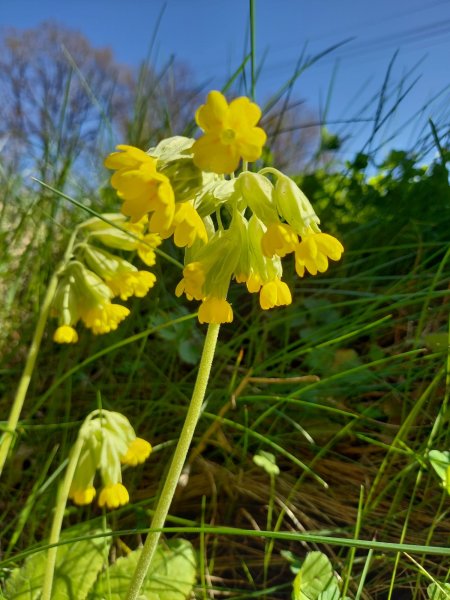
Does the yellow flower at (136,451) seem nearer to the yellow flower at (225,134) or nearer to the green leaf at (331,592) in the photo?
the green leaf at (331,592)

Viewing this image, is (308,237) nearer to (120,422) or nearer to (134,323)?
(120,422)

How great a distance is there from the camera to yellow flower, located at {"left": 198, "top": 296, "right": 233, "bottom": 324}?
3.03 ft

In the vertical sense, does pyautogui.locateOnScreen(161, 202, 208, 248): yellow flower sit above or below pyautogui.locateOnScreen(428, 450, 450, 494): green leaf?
above

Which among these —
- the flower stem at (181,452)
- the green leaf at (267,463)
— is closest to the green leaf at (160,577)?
the green leaf at (267,463)

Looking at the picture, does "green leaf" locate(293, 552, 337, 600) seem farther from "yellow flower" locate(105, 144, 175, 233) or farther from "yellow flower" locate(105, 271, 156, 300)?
"yellow flower" locate(105, 271, 156, 300)

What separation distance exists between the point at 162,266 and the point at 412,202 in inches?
36.1

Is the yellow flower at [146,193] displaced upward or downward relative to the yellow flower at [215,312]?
upward

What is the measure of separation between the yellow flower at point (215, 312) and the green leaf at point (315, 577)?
0.52m

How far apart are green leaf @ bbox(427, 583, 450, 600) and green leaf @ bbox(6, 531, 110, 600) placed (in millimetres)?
710

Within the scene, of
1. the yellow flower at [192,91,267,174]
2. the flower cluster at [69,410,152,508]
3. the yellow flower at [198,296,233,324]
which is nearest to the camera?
the yellow flower at [192,91,267,174]

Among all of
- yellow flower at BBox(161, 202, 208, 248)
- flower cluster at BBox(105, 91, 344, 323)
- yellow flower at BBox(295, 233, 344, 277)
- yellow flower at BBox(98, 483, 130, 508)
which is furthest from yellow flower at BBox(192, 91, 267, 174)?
yellow flower at BBox(98, 483, 130, 508)

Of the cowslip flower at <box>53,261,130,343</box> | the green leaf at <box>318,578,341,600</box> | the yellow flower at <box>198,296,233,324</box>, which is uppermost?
the cowslip flower at <box>53,261,130,343</box>

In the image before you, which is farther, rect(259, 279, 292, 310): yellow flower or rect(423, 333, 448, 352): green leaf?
rect(423, 333, 448, 352): green leaf

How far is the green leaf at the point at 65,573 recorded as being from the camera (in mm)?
1269
